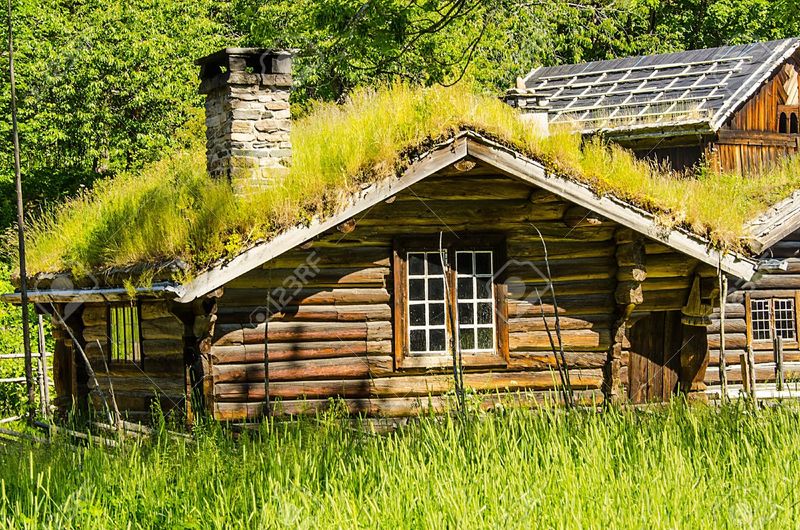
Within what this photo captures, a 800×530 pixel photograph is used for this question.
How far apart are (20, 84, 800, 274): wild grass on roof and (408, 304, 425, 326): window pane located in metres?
1.95

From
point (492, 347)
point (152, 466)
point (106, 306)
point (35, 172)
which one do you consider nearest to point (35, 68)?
point (35, 172)

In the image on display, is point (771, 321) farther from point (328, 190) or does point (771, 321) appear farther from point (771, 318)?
point (328, 190)

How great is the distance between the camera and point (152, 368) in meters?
12.8

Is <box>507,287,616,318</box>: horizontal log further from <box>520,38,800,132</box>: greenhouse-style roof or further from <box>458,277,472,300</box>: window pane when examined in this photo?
<box>520,38,800,132</box>: greenhouse-style roof

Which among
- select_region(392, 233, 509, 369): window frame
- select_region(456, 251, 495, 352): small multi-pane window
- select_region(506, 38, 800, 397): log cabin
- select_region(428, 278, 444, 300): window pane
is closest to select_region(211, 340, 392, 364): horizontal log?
select_region(392, 233, 509, 369): window frame

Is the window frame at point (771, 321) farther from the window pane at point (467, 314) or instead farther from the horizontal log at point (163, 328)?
the horizontal log at point (163, 328)

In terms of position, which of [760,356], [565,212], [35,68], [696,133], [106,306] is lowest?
[760,356]

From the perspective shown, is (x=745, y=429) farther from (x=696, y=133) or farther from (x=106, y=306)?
(x=696, y=133)

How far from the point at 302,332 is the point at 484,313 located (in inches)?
88.0

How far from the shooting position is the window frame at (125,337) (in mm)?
13008

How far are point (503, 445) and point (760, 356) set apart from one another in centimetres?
1401

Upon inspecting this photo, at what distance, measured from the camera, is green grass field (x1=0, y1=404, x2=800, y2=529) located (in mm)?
5828

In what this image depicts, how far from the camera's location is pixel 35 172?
27.4 m

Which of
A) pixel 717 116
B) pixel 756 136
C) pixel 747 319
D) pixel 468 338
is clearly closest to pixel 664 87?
pixel 717 116
